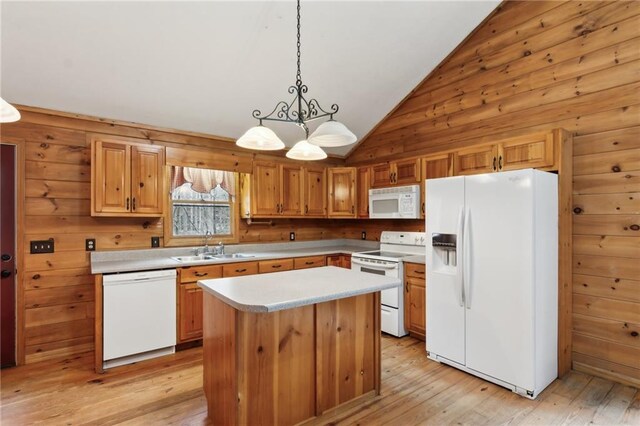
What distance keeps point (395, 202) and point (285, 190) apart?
1494 millimetres

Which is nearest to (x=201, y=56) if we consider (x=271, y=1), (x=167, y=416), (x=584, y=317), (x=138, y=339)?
(x=271, y=1)

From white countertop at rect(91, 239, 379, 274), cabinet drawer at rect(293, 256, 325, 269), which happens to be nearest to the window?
white countertop at rect(91, 239, 379, 274)

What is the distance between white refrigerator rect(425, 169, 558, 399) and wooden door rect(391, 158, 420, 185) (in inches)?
36.5

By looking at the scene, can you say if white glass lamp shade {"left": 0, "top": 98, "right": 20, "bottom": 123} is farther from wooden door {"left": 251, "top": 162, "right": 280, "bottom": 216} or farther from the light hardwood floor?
wooden door {"left": 251, "top": 162, "right": 280, "bottom": 216}

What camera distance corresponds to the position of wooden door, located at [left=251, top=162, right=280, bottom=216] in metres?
4.37

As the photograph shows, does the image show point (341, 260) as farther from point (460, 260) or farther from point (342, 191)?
point (460, 260)

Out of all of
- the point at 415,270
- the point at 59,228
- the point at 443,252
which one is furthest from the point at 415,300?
the point at 59,228

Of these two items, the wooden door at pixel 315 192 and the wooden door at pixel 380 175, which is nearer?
the wooden door at pixel 380 175

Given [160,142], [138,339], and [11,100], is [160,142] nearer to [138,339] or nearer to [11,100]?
[11,100]

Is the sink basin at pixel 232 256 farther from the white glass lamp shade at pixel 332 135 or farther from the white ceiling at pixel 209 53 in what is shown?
the white glass lamp shade at pixel 332 135

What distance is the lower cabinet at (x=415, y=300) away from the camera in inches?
141

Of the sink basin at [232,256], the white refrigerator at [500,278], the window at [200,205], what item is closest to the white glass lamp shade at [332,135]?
the white refrigerator at [500,278]

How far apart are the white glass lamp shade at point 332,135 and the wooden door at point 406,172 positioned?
7.21 feet

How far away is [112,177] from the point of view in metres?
3.29
